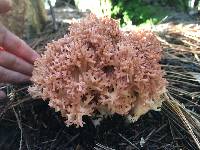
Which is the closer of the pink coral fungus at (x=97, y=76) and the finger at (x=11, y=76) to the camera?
the pink coral fungus at (x=97, y=76)

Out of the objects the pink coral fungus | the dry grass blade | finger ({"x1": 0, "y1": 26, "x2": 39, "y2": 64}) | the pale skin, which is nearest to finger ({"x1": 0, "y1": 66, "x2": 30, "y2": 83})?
the pale skin

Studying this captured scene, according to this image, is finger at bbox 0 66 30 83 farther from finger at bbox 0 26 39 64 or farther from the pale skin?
finger at bbox 0 26 39 64

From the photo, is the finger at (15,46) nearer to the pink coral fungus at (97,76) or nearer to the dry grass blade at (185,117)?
the pink coral fungus at (97,76)

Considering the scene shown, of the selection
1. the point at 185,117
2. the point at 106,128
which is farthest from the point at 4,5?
the point at 185,117

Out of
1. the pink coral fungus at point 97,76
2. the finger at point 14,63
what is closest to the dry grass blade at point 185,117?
the pink coral fungus at point 97,76

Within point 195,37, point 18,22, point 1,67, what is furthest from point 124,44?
point 18,22

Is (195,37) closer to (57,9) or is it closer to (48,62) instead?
(48,62)
